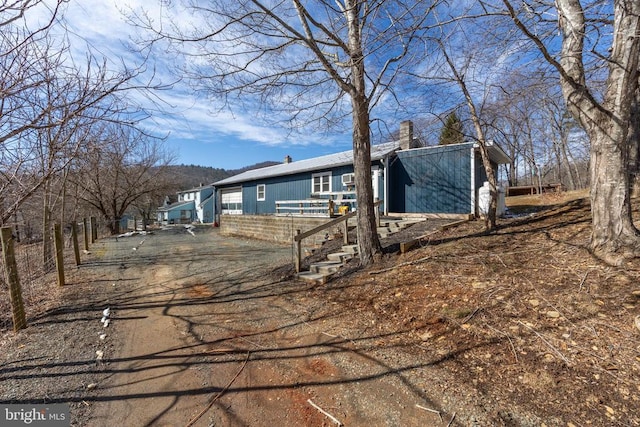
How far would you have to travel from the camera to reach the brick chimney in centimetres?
1238

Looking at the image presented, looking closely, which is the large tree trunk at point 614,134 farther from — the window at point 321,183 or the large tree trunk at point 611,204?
the window at point 321,183

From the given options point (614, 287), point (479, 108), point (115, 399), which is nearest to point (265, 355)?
point (115, 399)

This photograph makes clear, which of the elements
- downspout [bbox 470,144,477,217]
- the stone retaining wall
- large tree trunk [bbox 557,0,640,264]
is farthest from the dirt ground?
downspout [bbox 470,144,477,217]

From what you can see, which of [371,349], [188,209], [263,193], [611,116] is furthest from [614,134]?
[188,209]

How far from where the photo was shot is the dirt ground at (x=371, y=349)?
90.0 inches

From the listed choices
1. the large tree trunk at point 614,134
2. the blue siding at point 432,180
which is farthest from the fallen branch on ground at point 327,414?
the blue siding at point 432,180

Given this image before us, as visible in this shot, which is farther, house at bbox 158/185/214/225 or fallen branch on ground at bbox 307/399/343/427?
house at bbox 158/185/214/225

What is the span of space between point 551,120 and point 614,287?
29.6 meters

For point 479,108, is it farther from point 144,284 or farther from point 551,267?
point 144,284

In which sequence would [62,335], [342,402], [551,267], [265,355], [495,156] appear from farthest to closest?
1. [495,156]
2. [551,267]
3. [62,335]
4. [265,355]
5. [342,402]

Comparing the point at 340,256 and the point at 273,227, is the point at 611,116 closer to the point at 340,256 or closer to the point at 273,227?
the point at 340,256

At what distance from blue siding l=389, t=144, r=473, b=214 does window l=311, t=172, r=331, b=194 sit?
305 centimetres

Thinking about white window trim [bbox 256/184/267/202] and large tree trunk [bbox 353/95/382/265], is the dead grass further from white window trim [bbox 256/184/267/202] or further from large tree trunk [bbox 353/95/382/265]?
white window trim [bbox 256/184/267/202]

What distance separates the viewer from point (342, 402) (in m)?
2.43
